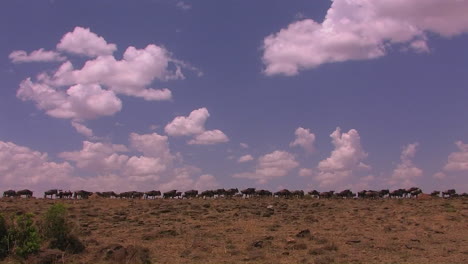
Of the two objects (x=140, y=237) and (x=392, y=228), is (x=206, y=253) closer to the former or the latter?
(x=140, y=237)

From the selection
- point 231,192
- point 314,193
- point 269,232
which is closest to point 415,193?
point 314,193

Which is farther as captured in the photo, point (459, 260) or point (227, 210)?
point (227, 210)

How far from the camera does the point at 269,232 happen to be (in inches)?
1179

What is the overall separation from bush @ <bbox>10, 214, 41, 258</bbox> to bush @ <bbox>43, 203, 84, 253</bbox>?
94 cm

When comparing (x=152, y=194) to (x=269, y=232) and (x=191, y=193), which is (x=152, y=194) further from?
(x=269, y=232)

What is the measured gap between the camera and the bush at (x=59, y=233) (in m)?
24.1

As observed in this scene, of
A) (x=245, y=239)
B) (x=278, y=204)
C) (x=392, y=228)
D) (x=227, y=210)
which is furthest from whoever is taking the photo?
(x=278, y=204)

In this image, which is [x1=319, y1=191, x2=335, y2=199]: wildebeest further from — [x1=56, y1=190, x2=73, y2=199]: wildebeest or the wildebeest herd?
[x1=56, y1=190, x2=73, y2=199]: wildebeest

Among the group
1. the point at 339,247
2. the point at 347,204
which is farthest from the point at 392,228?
the point at 347,204

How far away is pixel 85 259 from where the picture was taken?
22.9m

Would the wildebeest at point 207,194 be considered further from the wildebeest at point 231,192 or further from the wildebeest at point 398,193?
the wildebeest at point 398,193

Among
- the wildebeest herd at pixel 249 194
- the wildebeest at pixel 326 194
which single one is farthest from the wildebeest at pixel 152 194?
the wildebeest at pixel 326 194

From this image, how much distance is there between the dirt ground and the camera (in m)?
23.0

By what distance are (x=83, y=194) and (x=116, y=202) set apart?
9.54 m
